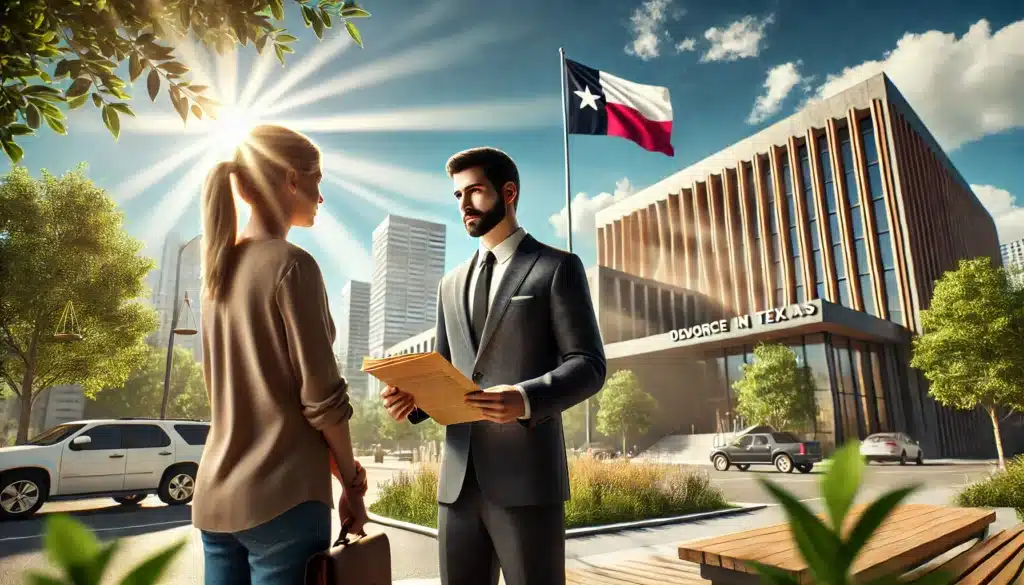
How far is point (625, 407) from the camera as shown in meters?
37.7

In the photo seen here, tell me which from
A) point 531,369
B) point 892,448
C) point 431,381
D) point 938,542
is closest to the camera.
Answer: point 431,381

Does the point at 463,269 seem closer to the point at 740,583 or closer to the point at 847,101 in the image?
the point at 740,583

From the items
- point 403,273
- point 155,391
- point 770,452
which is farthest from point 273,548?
point 403,273

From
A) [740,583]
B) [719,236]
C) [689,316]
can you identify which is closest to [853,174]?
[719,236]

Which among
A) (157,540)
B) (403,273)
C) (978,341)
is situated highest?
(403,273)

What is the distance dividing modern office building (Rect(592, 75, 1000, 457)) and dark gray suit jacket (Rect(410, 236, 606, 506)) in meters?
32.3

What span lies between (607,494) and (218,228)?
29.1 feet

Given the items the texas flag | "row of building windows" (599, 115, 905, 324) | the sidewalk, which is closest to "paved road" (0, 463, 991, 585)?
the sidewalk

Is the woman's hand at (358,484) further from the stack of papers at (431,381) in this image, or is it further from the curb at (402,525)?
the curb at (402,525)

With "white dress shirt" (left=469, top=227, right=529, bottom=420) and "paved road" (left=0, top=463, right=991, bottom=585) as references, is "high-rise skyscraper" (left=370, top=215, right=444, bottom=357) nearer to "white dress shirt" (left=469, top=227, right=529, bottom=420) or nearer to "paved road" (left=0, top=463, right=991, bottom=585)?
"paved road" (left=0, top=463, right=991, bottom=585)

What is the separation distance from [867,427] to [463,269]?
1541 inches

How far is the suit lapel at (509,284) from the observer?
2.34 meters

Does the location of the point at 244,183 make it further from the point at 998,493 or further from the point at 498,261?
the point at 998,493

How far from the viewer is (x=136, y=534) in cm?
863
